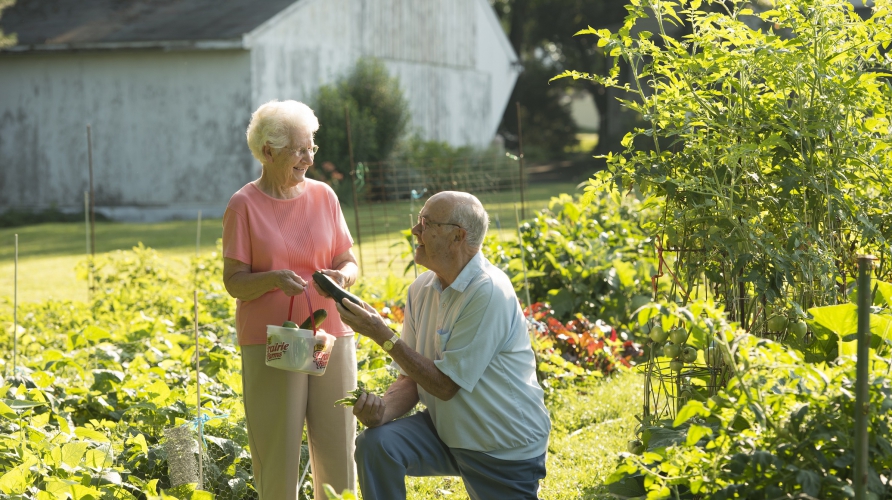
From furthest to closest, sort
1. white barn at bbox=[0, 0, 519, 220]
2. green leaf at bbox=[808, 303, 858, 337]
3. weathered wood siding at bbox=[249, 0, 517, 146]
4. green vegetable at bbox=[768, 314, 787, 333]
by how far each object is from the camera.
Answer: weathered wood siding at bbox=[249, 0, 517, 146] → white barn at bbox=[0, 0, 519, 220] → green vegetable at bbox=[768, 314, 787, 333] → green leaf at bbox=[808, 303, 858, 337]

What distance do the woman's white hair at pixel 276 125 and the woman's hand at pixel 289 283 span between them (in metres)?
0.42

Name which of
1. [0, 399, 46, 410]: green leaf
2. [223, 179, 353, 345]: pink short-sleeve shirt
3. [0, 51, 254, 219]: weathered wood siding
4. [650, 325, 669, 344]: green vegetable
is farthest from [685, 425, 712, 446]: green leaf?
[0, 51, 254, 219]: weathered wood siding

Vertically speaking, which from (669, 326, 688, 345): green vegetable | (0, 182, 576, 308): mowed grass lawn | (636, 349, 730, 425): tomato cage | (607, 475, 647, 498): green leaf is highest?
(669, 326, 688, 345): green vegetable

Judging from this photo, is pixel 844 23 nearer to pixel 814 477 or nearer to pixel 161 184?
pixel 814 477

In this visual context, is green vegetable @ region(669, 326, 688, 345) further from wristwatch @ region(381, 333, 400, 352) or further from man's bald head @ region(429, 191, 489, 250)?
wristwatch @ region(381, 333, 400, 352)

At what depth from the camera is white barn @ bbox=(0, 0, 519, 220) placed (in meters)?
16.2

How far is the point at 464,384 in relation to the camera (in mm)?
2623

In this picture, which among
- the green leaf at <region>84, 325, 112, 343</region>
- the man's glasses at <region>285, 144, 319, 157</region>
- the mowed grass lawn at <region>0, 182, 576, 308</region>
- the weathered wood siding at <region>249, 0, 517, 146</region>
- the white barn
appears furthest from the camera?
the weathered wood siding at <region>249, 0, 517, 146</region>

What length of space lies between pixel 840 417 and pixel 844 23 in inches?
48.5

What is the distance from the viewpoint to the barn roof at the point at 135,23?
15969mm

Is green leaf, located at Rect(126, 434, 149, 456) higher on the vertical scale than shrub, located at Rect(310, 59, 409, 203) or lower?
lower

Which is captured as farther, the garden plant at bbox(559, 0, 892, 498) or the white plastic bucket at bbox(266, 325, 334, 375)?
the white plastic bucket at bbox(266, 325, 334, 375)

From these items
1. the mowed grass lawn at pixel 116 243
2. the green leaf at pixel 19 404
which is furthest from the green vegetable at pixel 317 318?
the mowed grass lawn at pixel 116 243

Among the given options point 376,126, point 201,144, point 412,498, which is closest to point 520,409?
point 412,498
